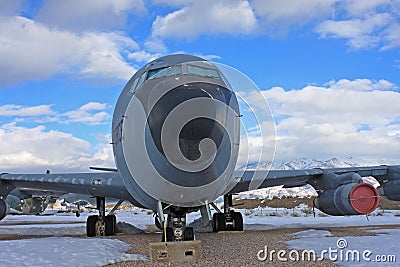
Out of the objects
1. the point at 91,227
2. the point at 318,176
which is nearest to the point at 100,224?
the point at 91,227

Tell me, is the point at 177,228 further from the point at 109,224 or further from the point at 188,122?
the point at 109,224

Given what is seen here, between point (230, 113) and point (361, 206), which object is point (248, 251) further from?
point (361, 206)

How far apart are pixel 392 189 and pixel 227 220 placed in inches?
252

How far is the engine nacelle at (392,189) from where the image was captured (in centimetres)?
1681

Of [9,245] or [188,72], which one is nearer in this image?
[188,72]

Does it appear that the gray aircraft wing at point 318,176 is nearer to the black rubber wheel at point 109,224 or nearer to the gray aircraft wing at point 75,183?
the gray aircraft wing at point 75,183

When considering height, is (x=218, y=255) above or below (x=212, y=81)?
below

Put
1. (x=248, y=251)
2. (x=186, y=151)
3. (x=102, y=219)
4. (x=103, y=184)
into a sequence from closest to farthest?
(x=186, y=151)
(x=248, y=251)
(x=103, y=184)
(x=102, y=219)

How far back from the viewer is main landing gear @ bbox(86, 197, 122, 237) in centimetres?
1527

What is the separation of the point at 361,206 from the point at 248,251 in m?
6.11

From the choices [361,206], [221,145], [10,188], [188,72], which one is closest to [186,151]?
[221,145]

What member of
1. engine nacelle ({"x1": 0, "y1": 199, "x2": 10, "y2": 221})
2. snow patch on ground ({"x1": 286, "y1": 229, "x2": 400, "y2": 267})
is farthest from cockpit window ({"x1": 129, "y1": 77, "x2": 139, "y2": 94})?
engine nacelle ({"x1": 0, "y1": 199, "x2": 10, "y2": 221})

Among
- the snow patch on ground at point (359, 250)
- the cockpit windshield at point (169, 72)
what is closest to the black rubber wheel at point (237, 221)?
the snow patch on ground at point (359, 250)

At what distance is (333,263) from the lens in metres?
7.43
